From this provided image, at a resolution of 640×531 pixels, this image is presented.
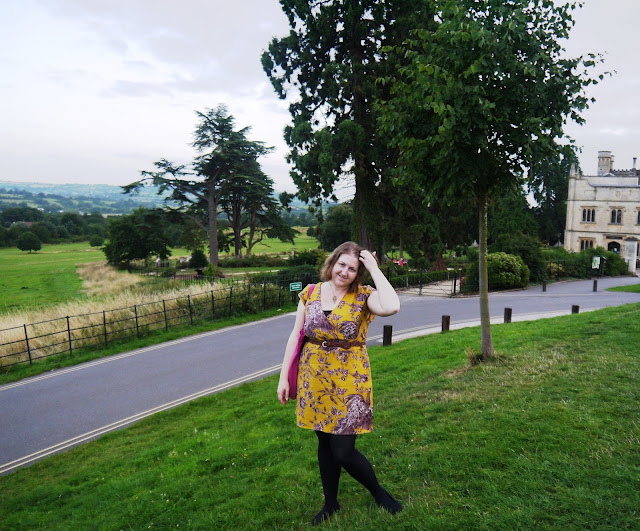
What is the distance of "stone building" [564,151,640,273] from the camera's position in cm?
4588

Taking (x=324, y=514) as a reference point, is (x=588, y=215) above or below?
above

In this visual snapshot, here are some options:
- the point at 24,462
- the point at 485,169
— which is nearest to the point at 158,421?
the point at 24,462

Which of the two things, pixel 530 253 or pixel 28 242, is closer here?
pixel 530 253

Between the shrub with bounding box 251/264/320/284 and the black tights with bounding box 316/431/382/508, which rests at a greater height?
the black tights with bounding box 316/431/382/508

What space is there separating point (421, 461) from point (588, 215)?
168 feet

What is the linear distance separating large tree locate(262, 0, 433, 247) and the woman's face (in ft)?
75.0

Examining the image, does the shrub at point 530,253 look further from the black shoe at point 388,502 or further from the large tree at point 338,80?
the black shoe at point 388,502

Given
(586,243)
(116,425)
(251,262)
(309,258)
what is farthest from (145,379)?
(586,243)

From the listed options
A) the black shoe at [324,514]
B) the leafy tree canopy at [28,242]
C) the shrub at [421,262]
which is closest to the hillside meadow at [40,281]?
the leafy tree canopy at [28,242]

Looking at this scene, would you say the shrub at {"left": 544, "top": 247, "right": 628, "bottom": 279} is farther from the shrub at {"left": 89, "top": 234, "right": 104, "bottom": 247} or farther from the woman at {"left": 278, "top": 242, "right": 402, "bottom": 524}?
the shrub at {"left": 89, "top": 234, "right": 104, "bottom": 247}

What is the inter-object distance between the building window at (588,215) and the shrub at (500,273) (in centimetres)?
2622

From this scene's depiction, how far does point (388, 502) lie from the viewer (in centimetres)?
369

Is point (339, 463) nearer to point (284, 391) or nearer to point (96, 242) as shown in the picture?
point (284, 391)

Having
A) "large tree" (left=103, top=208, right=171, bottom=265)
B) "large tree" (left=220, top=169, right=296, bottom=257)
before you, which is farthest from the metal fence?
"large tree" (left=103, top=208, right=171, bottom=265)
